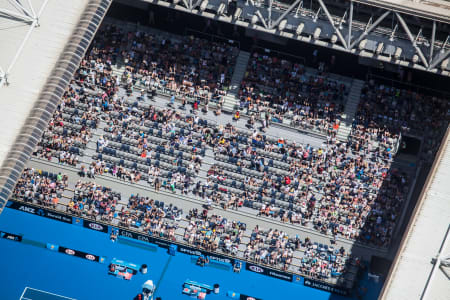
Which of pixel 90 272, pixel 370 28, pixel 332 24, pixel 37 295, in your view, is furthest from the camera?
pixel 90 272

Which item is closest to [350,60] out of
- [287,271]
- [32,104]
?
[287,271]

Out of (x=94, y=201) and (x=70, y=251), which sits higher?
(x=94, y=201)

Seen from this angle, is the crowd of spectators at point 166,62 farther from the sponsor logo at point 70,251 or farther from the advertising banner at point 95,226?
the sponsor logo at point 70,251

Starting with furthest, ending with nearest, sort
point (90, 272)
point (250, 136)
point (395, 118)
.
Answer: point (250, 136) → point (395, 118) → point (90, 272)

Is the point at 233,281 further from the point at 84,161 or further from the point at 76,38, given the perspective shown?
the point at 76,38

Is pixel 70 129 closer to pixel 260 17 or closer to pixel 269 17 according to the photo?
pixel 260 17

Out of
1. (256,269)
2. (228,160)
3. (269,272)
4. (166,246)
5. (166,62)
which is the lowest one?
(166,246)

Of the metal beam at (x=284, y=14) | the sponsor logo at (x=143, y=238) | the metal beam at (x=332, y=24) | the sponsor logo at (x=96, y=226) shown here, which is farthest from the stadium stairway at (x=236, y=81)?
the sponsor logo at (x=96, y=226)

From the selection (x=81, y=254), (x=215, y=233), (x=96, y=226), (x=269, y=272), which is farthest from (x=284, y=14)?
(x=81, y=254)
